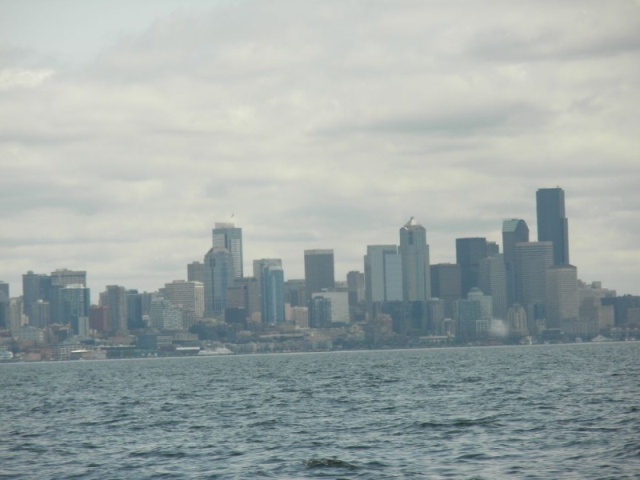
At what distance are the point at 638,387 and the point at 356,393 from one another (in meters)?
23.3

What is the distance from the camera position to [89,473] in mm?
54094

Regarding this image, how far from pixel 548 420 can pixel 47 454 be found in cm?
2781

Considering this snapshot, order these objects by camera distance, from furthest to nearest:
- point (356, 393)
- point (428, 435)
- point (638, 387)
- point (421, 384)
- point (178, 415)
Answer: point (421, 384) < point (356, 393) < point (638, 387) < point (178, 415) < point (428, 435)

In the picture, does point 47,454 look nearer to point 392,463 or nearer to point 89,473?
point 89,473

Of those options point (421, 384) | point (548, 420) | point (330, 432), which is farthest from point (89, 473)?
point (421, 384)

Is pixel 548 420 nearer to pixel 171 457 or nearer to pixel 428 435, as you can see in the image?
pixel 428 435

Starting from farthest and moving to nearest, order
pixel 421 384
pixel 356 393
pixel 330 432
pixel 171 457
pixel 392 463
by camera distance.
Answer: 1. pixel 421 384
2. pixel 356 393
3. pixel 330 432
4. pixel 171 457
5. pixel 392 463

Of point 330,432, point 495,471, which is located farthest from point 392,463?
point 330,432

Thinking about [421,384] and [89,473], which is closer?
[89,473]

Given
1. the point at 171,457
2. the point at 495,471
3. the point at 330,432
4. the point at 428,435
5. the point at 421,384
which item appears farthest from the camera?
the point at 421,384

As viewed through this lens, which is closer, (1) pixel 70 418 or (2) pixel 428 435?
(2) pixel 428 435

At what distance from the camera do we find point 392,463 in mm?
53750

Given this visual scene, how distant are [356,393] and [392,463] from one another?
170 ft

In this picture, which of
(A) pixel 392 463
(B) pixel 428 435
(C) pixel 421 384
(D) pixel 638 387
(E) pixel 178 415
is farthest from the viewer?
(C) pixel 421 384
